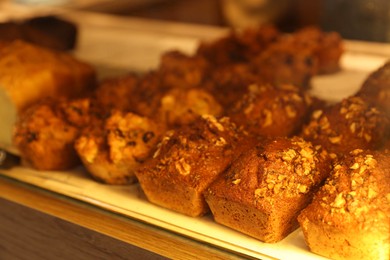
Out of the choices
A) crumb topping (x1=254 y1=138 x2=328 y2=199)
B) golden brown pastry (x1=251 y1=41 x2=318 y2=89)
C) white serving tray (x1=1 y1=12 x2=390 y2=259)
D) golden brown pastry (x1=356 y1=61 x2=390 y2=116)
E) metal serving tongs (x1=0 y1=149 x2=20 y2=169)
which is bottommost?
metal serving tongs (x1=0 y1=149 x2=20 y2=169)

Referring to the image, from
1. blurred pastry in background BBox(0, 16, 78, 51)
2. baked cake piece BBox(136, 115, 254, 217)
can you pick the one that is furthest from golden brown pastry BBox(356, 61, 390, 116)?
blurred pastry in background BBox(0, 16, 78, 51)

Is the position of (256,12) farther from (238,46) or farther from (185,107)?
(185,107)

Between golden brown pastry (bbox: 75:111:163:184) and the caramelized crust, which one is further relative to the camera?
the caramelized crust

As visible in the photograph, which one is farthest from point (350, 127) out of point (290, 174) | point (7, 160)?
point (7, 160)

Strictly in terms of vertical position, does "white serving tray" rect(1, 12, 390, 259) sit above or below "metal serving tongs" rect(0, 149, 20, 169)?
above

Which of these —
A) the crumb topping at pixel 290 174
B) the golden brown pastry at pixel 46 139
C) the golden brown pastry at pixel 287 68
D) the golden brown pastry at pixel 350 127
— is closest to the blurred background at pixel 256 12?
the golden brown pastry at pixel 287 68

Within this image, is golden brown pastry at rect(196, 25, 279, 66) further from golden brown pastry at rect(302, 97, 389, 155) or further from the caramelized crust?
golden brown pastry at rect(302, 97, 389, 155)

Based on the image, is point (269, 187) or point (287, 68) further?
point (287, 68)

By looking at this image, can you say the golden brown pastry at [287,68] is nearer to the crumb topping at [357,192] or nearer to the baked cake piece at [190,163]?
the baked cake piece at [190,163]
